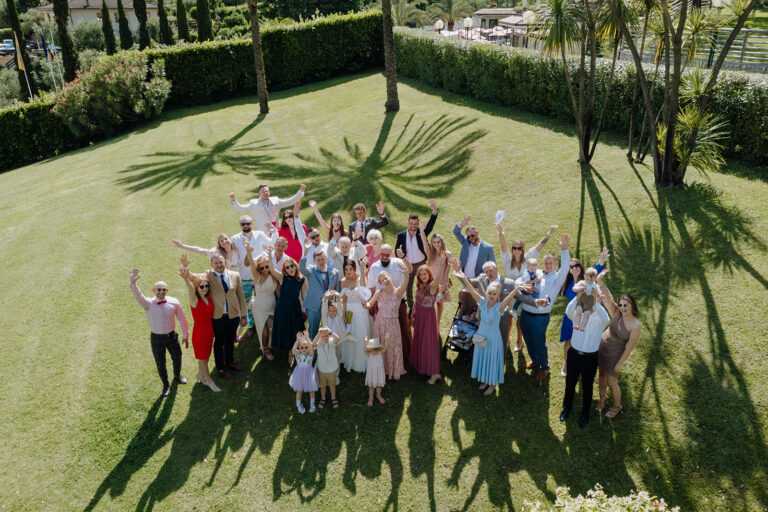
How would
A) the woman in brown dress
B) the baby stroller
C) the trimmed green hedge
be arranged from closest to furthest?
the woman in brown dress → the baby stroller → the trimmed green hedge

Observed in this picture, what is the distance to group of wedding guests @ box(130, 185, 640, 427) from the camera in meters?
7.09

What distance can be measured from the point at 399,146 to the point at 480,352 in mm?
10937

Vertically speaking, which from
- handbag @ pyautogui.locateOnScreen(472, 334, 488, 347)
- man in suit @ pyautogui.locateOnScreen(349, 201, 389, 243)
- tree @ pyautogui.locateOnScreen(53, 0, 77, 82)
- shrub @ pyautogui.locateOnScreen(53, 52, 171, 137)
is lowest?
handbag @ pyautogui.locateOnScreen(472, 334, 488, 347)

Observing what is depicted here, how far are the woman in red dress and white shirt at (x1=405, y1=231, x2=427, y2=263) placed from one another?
3.24 metres

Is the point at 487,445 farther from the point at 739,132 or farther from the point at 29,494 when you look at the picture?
the point at 739,132

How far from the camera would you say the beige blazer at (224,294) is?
7699mm

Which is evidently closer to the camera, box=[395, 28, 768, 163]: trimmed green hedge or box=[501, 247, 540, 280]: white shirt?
box=[501, 247, 540, 280]: white shirt

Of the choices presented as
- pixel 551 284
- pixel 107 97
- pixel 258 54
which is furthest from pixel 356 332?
pixel 107 97

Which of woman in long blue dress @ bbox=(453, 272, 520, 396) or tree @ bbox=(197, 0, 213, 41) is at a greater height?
tree @ bbox=(197, 0, 213, 41)

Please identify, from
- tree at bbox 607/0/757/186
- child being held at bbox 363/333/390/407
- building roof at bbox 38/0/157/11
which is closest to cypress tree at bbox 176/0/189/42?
tree at bbox 607/0/757/186

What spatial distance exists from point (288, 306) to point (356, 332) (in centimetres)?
112

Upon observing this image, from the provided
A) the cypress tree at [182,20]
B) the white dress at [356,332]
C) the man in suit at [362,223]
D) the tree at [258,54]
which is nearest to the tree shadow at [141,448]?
the white dress at [356,332]

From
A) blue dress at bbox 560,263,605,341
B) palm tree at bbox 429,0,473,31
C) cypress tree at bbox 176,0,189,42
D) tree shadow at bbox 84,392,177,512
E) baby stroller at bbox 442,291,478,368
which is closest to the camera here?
tree shadow at bbox 84,392,177,512

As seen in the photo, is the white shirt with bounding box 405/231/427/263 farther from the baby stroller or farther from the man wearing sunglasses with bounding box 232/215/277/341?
the man wearing sunglasses with bounding box 232/215/277/341
